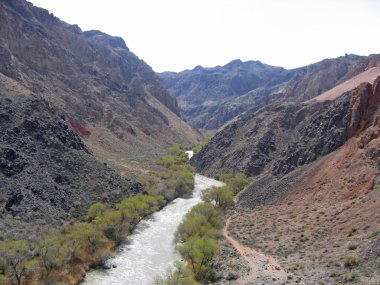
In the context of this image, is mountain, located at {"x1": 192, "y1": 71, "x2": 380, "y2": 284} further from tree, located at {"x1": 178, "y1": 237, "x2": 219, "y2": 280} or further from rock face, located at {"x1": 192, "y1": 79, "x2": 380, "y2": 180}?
tree, located at {"x1": 178, "y1": 237, "x2": 219, "y2": 280}

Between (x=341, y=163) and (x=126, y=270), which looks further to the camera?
(x=341, y=163)

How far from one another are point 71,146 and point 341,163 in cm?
4766

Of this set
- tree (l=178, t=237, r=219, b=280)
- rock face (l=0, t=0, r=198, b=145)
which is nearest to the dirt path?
tree (l=178, t=237, r=219, b=280)

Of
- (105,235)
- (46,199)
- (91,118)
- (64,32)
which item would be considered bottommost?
(105,235)

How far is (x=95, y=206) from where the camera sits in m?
66.9

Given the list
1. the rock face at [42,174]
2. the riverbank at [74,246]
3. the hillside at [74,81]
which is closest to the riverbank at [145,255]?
the riverbank at [74,246]

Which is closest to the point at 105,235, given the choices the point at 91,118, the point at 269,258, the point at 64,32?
the point at 269,258

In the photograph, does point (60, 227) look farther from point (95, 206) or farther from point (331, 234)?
point (331, 234)

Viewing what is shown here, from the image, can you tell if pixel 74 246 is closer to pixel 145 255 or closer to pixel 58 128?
pixel 145 255

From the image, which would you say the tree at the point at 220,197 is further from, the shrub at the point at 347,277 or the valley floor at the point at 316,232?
the shrub at the point at 347,277

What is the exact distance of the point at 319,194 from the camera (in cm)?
6806

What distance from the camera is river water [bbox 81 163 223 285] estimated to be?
1927 inches

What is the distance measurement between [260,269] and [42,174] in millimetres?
37829

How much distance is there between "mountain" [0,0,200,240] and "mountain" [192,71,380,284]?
82.7 feet
